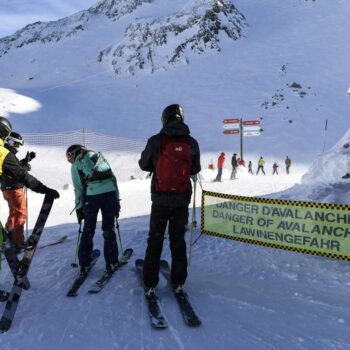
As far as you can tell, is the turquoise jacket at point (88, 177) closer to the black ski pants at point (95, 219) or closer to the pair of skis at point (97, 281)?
the black ski pants at point (95, 219)


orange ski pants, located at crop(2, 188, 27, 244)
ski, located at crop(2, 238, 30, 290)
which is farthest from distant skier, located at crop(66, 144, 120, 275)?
orange ski pants, located at crop(2, 188, 27, 244)

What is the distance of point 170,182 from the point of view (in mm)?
4344

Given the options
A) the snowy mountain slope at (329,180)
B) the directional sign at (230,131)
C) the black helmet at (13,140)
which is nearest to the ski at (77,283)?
the black helmet at (13,140)

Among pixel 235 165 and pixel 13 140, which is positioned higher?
pixel 13 140

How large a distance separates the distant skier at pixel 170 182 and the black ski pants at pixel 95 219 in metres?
0.99

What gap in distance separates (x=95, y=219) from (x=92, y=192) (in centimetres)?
38

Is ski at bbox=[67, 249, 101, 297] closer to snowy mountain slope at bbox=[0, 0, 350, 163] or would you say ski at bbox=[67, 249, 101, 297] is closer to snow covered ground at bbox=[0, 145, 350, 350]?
snow covered ground at bbox=[0, 145, 350, 350]

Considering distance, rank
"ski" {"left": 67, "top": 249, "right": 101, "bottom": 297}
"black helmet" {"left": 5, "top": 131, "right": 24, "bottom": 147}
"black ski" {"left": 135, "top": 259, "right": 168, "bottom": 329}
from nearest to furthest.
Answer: "black ski" {"left": 135, "top": 259, "right": 168, "bottom": 329}, "ski" {"left": 67, "top": 249, "right": 101, "bottom": 297}, "black helmet" {"left": 5, "top": 131, "right": 24, "bottom": 147}

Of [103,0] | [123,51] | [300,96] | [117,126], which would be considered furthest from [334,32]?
[103,0]

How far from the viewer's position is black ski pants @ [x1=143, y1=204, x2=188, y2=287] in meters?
4.51

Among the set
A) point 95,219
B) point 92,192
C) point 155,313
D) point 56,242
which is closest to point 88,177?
point 92,192

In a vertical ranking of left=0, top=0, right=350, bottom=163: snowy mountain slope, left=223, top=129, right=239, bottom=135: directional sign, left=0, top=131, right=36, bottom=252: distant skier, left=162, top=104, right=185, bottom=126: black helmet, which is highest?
left=0, top=0, right=350, bottom=163: snowy mountain slope

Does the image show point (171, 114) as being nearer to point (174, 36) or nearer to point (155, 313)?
point (155, 313)

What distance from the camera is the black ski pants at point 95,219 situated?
5254mm
